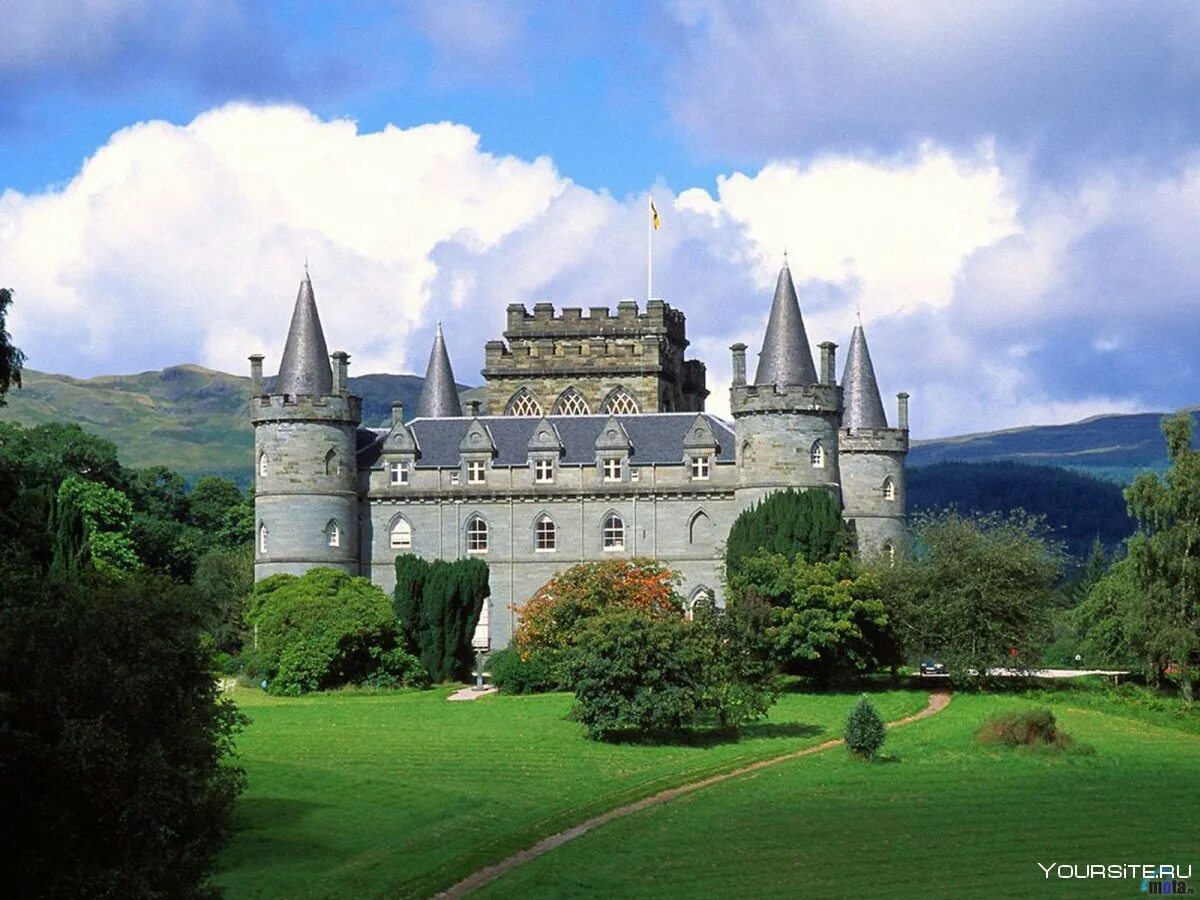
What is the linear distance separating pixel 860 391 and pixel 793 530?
37.3 feet

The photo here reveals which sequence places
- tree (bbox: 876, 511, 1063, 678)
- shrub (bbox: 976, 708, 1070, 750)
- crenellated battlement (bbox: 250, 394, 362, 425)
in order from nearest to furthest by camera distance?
shrub (bbox: 976, 708, 1070, 750) → tree (bbox: 876, 511, 1063, 678) → crenellated battlement (bbox: 250, 394, 362, 425)

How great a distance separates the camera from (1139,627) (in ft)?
198

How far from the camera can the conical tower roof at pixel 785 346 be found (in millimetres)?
70750

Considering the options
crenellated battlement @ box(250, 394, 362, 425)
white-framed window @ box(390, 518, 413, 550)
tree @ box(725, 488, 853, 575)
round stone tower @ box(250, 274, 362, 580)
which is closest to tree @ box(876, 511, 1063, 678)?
tree @ box(725, 488, 853, 575)

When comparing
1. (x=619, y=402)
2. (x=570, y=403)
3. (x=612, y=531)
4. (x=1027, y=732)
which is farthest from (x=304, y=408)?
(x=1027, y=732)

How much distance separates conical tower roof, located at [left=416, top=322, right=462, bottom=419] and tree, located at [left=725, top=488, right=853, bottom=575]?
1766 centimetres

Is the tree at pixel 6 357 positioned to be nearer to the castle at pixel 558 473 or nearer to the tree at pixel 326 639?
the tree at pixel 326 639

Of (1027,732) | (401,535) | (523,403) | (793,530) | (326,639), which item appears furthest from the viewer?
(523,403)

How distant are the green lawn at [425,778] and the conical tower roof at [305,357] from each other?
1509 centimetres

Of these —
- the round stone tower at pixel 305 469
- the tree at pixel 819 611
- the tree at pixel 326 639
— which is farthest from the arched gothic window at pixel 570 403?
the tree at pixel 819 611

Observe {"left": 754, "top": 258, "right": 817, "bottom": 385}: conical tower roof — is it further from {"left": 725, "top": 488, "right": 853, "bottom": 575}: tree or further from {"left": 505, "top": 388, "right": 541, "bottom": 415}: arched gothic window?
{"left": 505, "top": 388, "right": 541, "bottom": 415}: arched gothic window

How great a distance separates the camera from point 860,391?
7588cm

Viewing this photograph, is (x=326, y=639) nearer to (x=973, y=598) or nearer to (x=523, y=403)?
(x=523, y=403)

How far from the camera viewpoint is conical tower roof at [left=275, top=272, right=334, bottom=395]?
2874 inches
